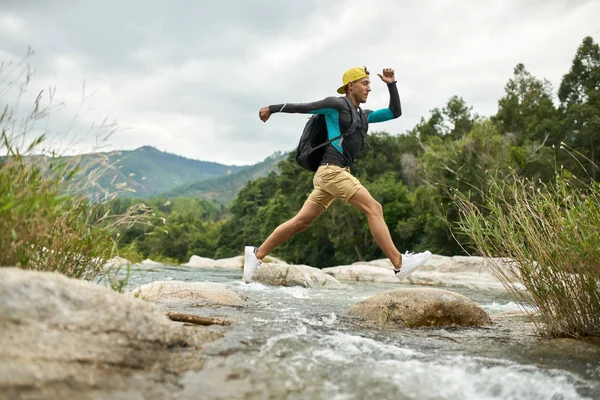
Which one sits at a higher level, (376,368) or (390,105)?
(390,105)

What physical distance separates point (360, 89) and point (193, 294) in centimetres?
364

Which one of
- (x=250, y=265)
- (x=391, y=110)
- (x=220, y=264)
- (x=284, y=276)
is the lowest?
(x=220, y=264)

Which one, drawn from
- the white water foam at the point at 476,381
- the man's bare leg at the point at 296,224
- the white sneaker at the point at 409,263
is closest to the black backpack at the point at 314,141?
the man's bare leg at the point at 296,224

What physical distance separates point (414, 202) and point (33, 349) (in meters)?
43.4

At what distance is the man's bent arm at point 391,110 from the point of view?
7.14 metres

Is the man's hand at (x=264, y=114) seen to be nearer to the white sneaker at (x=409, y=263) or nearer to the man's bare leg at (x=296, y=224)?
the man's bare leg at (x=296, y=224)

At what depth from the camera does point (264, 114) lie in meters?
6.24

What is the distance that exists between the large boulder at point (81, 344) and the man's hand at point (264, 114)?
3085 mm

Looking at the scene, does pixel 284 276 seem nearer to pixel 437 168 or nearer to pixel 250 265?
pixel 250 265

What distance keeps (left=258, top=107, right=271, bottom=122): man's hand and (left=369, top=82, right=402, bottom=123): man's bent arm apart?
5.30 feet

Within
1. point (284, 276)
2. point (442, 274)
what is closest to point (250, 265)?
point (284, 276)

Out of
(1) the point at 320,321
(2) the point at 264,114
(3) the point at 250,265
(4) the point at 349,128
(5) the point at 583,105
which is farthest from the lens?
(5) the point at 583,105

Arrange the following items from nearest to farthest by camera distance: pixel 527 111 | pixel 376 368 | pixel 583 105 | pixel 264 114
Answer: pixel 376 368, pixel 264 114, pixel 583 105, pixel 527 111

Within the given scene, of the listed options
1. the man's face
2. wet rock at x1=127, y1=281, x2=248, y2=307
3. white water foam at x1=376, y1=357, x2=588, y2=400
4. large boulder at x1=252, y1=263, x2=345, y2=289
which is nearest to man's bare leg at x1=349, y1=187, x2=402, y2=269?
the man's face
